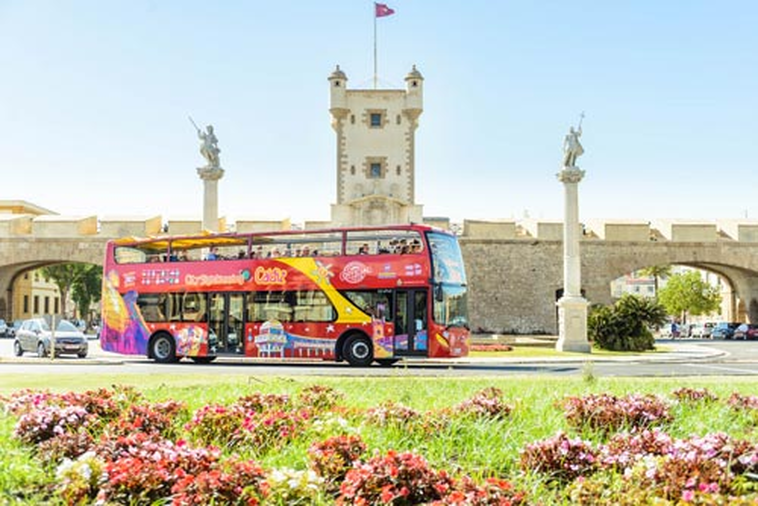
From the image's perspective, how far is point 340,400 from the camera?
820 centimetres

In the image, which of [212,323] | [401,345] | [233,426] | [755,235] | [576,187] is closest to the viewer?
[233,426]

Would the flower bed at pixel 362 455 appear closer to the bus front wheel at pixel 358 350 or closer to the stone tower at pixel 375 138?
the bus front wheel at pixel 358 350

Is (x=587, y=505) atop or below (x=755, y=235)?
below

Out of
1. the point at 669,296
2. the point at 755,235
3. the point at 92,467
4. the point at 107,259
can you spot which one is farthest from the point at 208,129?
the point at 669,296

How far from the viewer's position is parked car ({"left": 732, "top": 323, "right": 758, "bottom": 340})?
45.0 meters

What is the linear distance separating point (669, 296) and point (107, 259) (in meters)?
53.3

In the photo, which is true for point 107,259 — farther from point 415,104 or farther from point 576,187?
point 415,104

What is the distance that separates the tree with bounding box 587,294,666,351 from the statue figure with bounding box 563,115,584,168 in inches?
245

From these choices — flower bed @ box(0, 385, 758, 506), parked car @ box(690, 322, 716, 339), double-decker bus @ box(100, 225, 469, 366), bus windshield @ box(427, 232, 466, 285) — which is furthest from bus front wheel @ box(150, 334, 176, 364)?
parked car @ box(690, 322, 716, 339)

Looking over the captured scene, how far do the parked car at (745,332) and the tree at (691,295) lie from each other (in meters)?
13.9

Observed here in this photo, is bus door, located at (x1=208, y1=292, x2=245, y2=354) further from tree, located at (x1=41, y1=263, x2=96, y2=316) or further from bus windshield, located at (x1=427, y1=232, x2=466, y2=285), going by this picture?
tree, located at (x1=41, y1=263, x2=96, y2=316)

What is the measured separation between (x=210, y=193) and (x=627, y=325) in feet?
57.9

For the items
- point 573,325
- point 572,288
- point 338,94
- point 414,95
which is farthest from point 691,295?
point 573,325

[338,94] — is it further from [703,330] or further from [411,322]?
[703,330]
